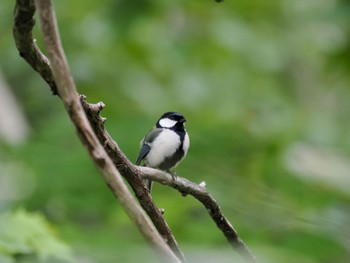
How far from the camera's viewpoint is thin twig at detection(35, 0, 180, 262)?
906 millimetres

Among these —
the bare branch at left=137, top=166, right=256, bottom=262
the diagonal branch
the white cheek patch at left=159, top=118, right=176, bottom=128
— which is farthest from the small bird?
the diagonal branch

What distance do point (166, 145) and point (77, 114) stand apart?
58.8 inches

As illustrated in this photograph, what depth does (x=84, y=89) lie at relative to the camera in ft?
19.6

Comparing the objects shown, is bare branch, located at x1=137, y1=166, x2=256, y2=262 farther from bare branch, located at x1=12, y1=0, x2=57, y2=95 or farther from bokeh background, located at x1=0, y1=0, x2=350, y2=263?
bare branch, located at x1=12, y1=0, x2=57, y2=95

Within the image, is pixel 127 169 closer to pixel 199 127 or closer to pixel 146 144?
pixel 146 144

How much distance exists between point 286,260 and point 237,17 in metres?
5.31

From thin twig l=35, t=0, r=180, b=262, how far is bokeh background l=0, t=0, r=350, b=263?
0.61 metres

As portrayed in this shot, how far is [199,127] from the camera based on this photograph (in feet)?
13.1

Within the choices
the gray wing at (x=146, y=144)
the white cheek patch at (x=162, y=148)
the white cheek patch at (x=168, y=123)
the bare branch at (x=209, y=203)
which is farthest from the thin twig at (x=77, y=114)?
the white cheek patch at (x=168, y=123)

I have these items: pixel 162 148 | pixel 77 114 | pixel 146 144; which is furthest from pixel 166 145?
pixel 77 114

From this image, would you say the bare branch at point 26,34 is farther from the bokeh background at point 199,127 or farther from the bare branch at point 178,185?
the bokeh background at point 199,127

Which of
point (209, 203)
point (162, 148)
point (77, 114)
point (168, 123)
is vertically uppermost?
point (168, 123)

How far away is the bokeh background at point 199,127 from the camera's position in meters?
2.82

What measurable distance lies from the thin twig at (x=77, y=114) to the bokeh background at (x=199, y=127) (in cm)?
61
